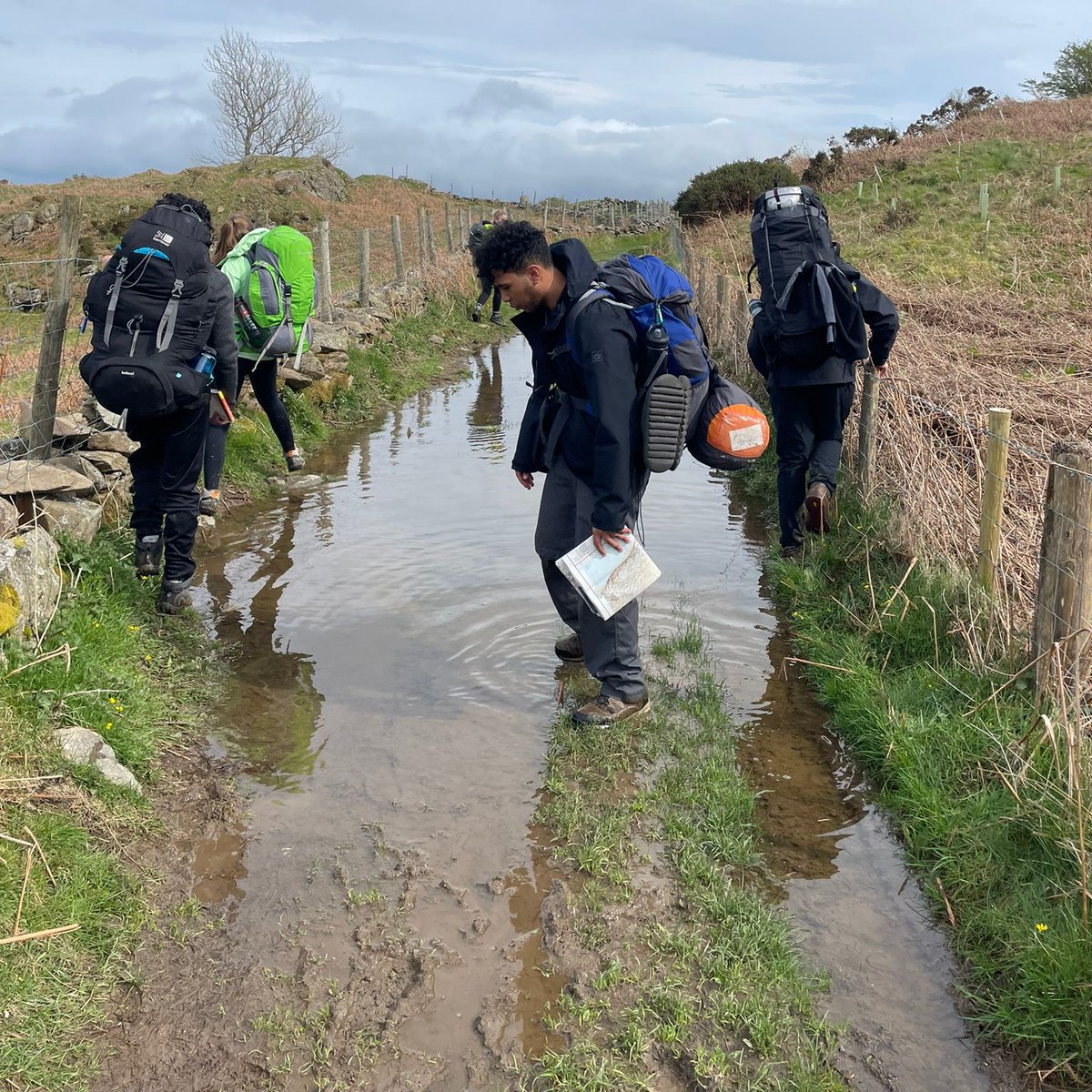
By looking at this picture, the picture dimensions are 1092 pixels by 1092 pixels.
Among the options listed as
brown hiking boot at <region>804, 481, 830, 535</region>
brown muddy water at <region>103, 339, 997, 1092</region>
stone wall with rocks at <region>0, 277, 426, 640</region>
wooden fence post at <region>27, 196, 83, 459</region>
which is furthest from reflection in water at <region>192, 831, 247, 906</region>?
brown hiking boot at <region>804, 481, 830, 535</region>

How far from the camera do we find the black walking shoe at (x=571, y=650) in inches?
205

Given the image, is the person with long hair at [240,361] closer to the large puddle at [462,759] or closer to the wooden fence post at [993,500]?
the large puddle at [462,759]

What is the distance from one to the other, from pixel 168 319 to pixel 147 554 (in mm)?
1433

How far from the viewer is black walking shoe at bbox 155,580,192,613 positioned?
5.56 meters

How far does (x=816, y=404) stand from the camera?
20.1ft

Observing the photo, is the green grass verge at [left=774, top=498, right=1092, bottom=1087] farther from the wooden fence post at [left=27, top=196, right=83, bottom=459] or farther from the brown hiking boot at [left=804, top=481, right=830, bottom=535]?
the wooden fence post at [left=27, top=196, right=83, bottom=459]

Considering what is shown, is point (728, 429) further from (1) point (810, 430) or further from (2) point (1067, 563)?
(1) point (810, 430)

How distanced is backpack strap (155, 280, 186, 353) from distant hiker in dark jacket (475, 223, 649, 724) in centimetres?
187

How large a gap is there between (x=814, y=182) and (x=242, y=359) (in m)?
28.1

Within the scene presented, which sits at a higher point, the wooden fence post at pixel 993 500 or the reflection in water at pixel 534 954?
the wooden fence post at pixel 993 500

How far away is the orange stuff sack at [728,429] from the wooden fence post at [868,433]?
2.61 meters

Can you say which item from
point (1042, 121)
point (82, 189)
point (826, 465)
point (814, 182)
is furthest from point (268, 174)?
point (826, 465)

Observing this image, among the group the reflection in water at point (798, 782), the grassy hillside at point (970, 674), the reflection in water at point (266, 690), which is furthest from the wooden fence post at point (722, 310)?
the reflection in water at point (798, 782)

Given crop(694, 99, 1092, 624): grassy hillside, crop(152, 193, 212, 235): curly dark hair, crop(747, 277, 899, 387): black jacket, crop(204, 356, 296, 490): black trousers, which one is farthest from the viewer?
crop(204, 356, 296, 490): black trousers
